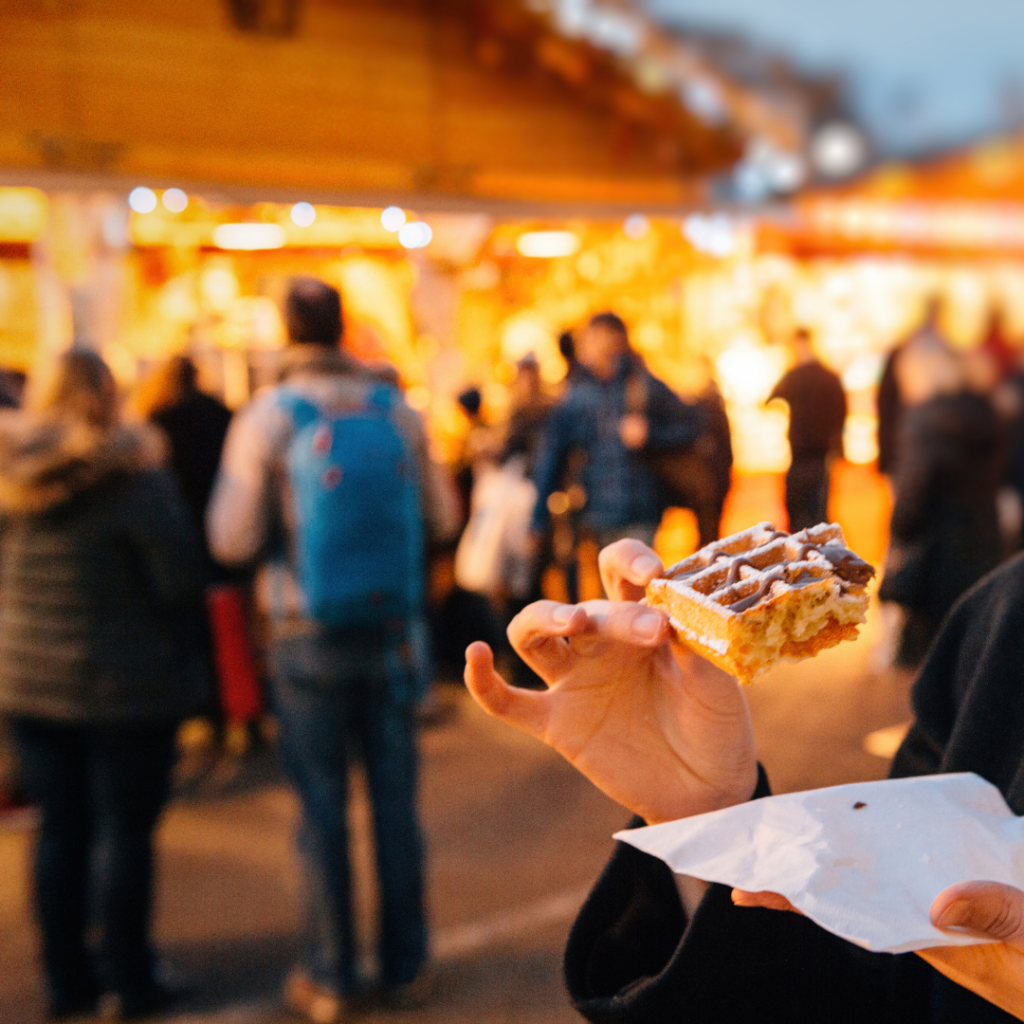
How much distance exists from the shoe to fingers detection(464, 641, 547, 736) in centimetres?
214

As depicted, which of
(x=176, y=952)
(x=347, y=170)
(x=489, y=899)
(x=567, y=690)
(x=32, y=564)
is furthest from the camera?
(x=347, y=170)

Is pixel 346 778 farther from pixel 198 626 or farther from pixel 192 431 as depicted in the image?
pixel 192 431

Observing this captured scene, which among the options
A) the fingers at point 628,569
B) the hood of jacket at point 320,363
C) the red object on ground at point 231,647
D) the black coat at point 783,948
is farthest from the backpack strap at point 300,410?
the black coat at point 783,948

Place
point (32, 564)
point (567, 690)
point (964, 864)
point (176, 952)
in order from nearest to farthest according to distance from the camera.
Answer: point (964, 864)
point (567, 690)
point (32, 564)
point (176, 952)

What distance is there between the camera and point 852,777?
4113 millimetres

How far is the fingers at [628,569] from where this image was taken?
43.7 inches

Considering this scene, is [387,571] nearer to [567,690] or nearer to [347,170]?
[567,690]

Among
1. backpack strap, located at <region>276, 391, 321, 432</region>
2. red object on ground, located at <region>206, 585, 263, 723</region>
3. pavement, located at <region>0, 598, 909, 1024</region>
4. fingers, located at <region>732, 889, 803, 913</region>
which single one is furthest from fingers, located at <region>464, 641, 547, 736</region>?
red object on ground, located at <region>206, 585, 263, 723</region>

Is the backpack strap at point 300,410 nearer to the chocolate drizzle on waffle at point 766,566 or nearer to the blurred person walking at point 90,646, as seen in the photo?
the blurred person walking at point 90,646

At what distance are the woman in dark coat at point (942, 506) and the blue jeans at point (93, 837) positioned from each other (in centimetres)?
317

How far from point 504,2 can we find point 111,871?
5.20 meters

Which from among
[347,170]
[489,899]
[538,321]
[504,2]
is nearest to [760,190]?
[538,321]

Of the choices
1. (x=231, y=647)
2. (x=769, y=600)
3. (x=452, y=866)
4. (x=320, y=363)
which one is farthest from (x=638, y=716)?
(x=231, y=647)

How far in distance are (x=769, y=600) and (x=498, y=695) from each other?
31 centimetres
